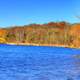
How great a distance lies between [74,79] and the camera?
1465 inches

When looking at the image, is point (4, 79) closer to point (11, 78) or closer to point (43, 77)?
point (11, 78)

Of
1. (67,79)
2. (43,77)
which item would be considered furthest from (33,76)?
(67,79)

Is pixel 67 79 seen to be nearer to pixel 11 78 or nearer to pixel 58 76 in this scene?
pixel 58 76

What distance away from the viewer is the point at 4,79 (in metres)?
36.7

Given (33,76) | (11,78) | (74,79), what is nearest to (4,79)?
(11,78)

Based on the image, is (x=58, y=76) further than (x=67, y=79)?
Yes

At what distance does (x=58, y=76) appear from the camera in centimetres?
4034

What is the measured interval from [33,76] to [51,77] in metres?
2.06

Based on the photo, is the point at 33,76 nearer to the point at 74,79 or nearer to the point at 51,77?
the point at 51,77

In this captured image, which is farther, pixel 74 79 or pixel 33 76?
pixel 33 76

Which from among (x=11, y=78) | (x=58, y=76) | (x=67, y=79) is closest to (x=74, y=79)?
(x=67, y=79)

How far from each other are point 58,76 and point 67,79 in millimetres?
2979

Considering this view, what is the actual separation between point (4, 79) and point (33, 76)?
14.2 ft

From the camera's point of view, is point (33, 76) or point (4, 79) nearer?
point (4, 79)
